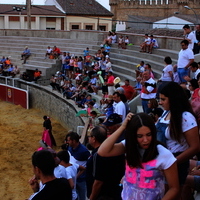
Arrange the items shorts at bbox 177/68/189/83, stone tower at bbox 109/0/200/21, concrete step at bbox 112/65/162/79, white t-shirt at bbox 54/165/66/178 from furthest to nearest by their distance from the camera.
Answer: stone tower at bbox 109/0/200/21
concrete step at bbox 112/65/162/79
shorts at bbox 177/68/189/83
white t-shirt at bbox 54/165/66/178

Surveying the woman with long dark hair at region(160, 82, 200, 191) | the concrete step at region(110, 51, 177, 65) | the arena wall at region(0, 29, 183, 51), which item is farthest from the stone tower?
the woman with long dark hair at region(160, 82, 200, 191)

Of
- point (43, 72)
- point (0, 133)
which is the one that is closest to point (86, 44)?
point (43, 72)

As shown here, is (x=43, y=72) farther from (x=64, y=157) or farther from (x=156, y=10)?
(x=156, y=10)

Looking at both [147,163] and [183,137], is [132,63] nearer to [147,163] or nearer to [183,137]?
[183,137]

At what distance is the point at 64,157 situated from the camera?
15.6 ft

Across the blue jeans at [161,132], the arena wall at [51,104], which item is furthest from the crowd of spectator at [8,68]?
the blue jeans at [161,132]

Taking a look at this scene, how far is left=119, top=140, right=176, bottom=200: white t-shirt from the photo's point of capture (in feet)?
9.60

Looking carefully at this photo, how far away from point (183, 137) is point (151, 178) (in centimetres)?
69

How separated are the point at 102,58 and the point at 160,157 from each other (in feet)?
49.7

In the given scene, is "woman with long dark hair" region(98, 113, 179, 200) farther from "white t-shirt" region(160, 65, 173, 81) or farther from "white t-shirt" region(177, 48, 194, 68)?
"white t-shirt" region(160, 65, 173, 81)

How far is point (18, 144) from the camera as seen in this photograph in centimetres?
1407

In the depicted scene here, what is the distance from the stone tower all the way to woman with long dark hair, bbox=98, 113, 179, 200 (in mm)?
44557

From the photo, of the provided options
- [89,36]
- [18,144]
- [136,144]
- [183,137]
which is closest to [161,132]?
[183,137]

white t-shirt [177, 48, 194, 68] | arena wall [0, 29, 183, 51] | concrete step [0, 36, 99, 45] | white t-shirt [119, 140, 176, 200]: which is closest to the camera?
white t-shirt [119, 140, 176, 200]
